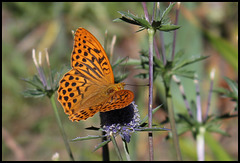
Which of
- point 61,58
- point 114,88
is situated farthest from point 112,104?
point 61,58

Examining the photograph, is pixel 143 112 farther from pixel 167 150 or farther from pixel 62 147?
pixel 62 147

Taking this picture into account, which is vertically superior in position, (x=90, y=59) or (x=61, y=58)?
(x=90, y=59)

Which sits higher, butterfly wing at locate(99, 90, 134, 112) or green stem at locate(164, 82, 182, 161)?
butterfly wing at locate(99, 90, 134, 112)

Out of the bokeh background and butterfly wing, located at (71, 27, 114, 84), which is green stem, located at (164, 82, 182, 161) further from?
the bokeh background

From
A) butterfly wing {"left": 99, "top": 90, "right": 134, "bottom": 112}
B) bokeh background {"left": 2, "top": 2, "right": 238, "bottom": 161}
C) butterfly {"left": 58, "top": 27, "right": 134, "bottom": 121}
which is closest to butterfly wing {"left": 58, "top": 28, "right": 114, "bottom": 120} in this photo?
butterfly {"left": 58, "top": 27, "right": 134, "bottom": 121}

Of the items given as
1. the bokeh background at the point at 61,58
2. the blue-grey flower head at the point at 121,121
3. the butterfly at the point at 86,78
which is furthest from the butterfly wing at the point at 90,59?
the bokeh background at the point at 61,58

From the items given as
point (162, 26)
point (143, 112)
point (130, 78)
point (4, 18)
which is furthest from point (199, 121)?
point (4, 18)

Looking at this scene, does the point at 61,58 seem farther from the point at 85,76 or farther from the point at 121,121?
the point at 121,121
